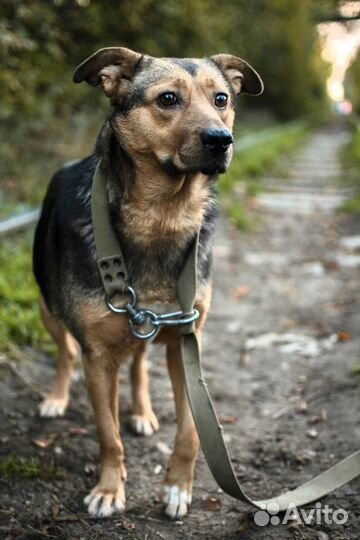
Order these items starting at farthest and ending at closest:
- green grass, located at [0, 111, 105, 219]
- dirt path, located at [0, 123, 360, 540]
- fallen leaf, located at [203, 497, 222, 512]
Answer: green grass, located at [0, 111, 105, 219] < fallen leaf, located at [203, 497, 222, 512] < dirt path, located at [0, 123, 360, 540]

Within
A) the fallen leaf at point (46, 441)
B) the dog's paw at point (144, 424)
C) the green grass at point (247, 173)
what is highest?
the green grass at point (247, 173)

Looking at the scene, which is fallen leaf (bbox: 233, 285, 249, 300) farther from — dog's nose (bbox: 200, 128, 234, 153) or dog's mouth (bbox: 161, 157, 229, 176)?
dog's nose (bbox: 200, 128, 234, 153)

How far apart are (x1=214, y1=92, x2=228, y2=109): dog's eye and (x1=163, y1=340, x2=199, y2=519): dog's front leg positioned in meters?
1.12

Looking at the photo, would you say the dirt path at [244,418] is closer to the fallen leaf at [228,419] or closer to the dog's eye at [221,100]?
the fallen leaf at [228,419]

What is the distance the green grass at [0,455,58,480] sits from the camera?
3.17 metres

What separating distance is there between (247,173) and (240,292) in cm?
684

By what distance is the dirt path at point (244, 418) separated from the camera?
2.90m

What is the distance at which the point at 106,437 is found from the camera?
10.2ft

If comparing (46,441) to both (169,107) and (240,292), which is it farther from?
(240,292)

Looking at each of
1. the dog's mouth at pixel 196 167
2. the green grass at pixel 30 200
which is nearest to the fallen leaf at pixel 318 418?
the dog's mouth at pixel 196 167

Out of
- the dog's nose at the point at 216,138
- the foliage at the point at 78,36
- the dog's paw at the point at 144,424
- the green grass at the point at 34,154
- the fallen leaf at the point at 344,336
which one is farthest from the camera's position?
the green grass at the point at 34,154

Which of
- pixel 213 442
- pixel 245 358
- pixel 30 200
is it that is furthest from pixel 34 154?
pixel 213 442

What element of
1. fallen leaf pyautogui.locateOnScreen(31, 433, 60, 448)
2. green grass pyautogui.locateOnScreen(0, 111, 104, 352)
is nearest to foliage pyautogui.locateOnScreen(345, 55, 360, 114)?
green grass pyautogui.locateOnScreen(0, 111, 104, 352)

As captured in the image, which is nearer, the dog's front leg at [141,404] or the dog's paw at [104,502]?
the dog's paw at [104,502]
